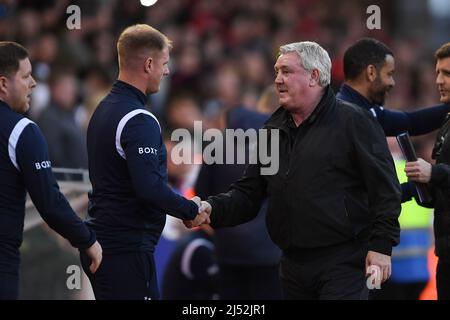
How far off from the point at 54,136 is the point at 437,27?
9.31 meters

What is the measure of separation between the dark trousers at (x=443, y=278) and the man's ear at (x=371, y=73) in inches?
45.9

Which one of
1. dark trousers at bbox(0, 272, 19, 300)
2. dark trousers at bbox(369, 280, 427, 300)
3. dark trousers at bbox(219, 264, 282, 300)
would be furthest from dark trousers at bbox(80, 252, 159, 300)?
dark trousers at bbox(369, 280, 427, 300)

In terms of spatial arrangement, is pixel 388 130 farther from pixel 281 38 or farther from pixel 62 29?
pixel 281 38

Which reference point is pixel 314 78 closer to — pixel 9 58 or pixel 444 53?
pixel 444 53

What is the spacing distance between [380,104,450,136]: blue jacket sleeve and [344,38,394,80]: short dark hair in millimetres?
347

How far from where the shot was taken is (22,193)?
17.2ft

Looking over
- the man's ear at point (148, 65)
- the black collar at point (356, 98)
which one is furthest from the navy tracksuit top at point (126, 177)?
the black collar at point (356, 98)

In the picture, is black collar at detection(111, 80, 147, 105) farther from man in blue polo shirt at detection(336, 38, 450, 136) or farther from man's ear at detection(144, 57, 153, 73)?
man in blue polo shirt at detection(336, 38, 450, 136)

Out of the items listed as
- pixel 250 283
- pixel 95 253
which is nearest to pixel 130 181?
pixel 95 253

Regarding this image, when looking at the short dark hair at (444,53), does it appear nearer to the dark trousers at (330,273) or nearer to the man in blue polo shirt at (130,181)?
the dark trousers at (330,273)

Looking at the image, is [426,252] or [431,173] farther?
[426,252]

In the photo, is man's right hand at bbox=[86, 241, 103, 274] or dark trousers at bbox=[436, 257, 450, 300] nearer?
man's right hand at bbox=[86, 241, 103, 274]

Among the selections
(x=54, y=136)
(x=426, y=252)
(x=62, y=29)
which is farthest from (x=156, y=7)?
(x=426, y=252)

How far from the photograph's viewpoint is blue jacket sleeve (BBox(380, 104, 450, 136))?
6285 millimetres
